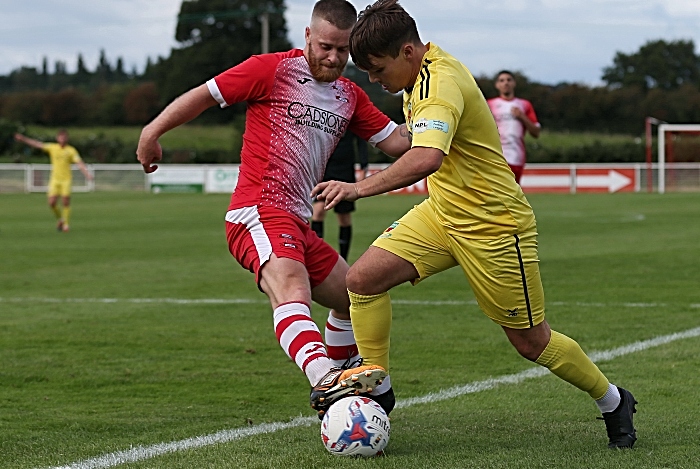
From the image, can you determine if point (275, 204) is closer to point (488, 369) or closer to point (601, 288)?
point (488, 369)

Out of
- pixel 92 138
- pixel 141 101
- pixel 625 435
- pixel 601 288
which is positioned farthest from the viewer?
pixel 141 101

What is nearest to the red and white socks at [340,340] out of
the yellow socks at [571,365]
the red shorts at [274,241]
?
the red shorts at [274,241]

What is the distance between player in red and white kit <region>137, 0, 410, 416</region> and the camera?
17.0 ft

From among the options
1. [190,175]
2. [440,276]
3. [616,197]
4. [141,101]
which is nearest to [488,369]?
[440,276]

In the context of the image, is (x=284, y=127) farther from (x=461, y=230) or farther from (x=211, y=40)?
(x=211, y=40)

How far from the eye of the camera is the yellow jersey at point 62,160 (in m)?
23.8

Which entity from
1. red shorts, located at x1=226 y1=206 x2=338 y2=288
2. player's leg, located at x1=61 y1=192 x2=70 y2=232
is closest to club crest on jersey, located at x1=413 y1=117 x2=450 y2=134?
red shorts, located at x1=226 y1=206 x2=338 y2=288

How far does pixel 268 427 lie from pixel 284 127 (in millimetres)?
1506

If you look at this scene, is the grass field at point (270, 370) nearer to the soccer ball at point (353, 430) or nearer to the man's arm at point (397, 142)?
the soccer ball at point (353, 430)

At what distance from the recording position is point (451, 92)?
14.4 feet

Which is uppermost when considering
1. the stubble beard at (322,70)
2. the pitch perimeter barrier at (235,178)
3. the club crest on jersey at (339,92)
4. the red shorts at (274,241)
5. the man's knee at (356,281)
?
the stubble beard at (322,70)

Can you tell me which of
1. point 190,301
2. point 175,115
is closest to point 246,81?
point 175,115

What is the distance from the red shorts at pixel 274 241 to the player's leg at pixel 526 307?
92 cm

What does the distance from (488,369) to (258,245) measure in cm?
214
